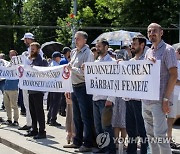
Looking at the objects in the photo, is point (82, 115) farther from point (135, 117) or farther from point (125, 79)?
point (125, 79)

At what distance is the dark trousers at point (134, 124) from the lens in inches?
267

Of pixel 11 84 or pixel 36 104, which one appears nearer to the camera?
pixel 36 104

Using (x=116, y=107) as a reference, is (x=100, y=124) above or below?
below

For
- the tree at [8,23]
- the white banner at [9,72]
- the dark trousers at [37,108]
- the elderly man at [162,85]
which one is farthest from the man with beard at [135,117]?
the tree at [8,23]

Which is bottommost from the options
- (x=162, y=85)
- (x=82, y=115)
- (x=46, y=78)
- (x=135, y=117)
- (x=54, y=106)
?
(x=54, y=106)

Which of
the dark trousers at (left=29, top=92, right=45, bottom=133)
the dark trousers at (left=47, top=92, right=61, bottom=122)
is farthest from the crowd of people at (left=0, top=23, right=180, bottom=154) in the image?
the dark trousers at (left=47, top=92, right=61, bottom=122)

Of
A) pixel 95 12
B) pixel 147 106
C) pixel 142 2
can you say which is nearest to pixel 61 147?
pixel 147 106

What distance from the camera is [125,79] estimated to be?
6.68m

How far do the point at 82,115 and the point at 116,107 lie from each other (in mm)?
644

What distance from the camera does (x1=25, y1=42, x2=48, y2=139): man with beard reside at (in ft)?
29.2

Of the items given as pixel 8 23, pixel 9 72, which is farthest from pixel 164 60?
pixel 8 23

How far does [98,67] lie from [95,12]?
39.0m

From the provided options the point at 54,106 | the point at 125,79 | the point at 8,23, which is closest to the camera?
the point at 125,79

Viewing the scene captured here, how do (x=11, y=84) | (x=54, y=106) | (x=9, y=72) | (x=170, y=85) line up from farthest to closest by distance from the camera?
1. (x=54, y=106)
2. (x=11, y=84)
3. (x=9, y=72)
4. (x=170, y=85)
